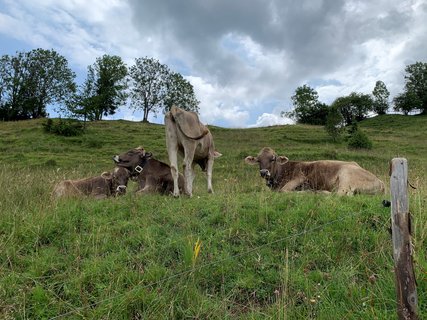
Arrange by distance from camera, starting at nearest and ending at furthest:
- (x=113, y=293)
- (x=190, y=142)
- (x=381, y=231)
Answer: (x=113, y=293), (x=381, y=231), (x=190, y=142)

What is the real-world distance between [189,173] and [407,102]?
86045 mm

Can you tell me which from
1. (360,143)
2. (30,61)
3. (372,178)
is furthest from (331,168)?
(30,61)

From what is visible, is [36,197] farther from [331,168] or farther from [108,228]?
[331,168]

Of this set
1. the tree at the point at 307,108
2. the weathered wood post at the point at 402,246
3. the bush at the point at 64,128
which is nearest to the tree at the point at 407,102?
the tree at the point at 307,108

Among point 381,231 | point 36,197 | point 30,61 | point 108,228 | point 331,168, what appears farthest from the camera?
point 30,61

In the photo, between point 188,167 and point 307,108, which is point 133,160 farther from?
point 307,108

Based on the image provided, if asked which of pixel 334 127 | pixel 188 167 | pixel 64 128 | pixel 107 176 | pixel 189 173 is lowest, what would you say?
pixel 107 176

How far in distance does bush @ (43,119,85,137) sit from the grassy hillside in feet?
108

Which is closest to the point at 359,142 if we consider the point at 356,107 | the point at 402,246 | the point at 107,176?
the point at 107,176

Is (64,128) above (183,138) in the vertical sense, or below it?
above

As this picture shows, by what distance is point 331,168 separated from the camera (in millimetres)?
10812

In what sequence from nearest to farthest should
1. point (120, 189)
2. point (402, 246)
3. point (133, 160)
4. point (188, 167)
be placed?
point (402, 246) → point (188, 167) → point (120, 189) → point (133, 160)

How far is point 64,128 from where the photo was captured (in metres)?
40.6

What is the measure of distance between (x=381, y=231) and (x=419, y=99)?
88.0 meters
